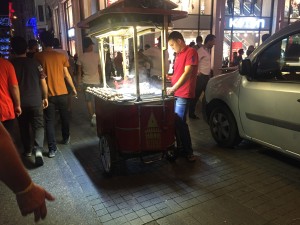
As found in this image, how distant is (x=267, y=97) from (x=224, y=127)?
124 cm

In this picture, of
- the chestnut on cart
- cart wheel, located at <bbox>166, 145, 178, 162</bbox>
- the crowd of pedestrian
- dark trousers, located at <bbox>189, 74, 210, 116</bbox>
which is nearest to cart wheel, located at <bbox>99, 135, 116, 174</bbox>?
the chestnut on cart

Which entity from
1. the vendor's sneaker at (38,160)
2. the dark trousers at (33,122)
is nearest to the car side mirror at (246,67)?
the dark trousers at (33,122)

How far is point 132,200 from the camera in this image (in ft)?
11.0

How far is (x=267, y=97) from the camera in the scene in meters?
3.83

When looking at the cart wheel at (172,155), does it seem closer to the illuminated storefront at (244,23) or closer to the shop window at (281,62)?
the shop window at (281,62)

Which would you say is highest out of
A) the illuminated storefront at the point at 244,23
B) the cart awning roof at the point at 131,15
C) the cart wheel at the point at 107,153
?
the illuminated storefront at the point at 244,23

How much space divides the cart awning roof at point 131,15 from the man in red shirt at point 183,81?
47 centimetres

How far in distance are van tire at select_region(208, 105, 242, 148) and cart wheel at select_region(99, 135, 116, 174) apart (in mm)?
2085

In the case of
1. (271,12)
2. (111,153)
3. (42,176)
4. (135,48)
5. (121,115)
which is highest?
(271,12)

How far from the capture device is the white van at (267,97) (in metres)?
3.57

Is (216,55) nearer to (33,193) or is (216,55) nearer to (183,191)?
(183,191)

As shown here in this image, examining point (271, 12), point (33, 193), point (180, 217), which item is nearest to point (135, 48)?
point (180, 217)

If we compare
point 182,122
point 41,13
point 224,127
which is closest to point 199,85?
point 224,127

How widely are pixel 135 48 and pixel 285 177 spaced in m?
2.68
